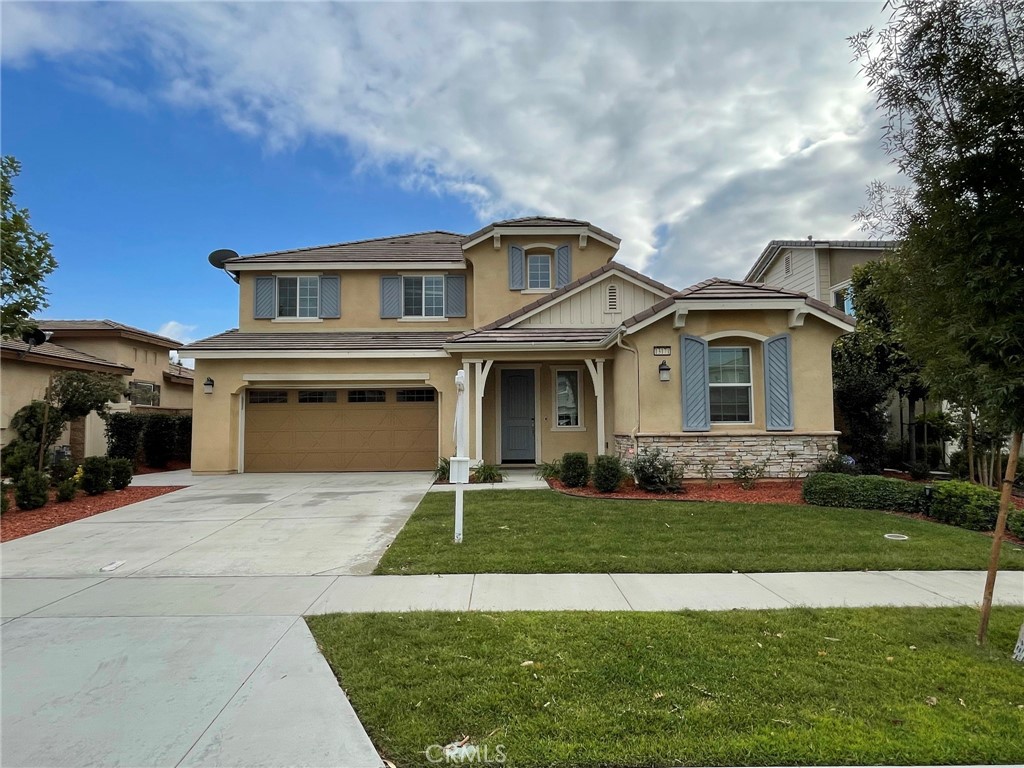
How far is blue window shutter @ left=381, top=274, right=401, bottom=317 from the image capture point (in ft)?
50.1

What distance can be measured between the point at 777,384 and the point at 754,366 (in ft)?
1.87

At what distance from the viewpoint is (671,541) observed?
6.51 metres

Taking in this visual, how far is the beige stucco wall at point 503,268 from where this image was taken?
14562 mm

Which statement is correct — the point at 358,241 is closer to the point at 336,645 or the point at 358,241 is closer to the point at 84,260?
the point at 84,260

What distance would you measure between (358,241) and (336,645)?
15.4 m

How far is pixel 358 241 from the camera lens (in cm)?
1708

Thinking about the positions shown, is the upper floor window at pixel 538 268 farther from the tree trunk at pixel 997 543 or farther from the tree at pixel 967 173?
the tree trunk at pixel 997 543

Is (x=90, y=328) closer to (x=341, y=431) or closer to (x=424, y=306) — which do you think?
(x=341, y=431)

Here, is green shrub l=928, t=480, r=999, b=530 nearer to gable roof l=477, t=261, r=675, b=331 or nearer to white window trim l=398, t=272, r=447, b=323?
gable roof l=477, t=261, r=675, b=331

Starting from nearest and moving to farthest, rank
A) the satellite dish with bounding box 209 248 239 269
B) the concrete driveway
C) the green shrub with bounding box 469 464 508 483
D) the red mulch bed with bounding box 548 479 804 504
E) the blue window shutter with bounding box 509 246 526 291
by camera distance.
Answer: the concrete driveway < the red mulch bed with bounding box 548 479 804 504 < the green shrub with bounding box 469 464 508 483 < the blue window shutter with bounding box 509 246 526 291 < the satellite dish with bounding box 209 248 239 269

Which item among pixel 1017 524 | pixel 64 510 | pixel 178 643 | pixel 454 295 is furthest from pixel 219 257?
pixel 1017 524

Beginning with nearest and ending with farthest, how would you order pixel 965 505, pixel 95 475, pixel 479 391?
pixel 965 505 < pixel 95 475 < pixel 479 391

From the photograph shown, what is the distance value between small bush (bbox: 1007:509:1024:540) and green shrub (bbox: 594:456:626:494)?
18.2 feet

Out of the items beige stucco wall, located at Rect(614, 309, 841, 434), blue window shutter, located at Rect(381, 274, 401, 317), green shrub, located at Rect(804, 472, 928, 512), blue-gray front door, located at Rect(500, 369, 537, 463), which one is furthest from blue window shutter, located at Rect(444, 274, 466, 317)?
green shrub, located at Rect(804, 472, 928, 512)
